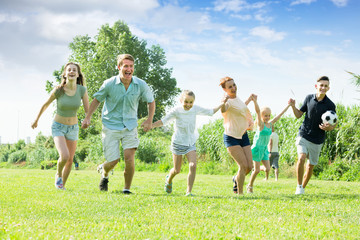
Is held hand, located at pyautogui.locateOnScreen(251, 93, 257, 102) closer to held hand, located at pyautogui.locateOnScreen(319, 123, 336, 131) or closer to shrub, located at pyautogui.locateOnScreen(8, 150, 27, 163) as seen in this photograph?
held hand, located at pyautogui.locateOnScreen(319, 123, 336, 131)

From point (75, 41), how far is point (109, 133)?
4269 cm

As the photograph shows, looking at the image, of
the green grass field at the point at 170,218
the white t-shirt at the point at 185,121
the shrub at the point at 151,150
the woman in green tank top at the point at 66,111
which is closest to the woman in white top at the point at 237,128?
the white t-shirt at the point at 185,121

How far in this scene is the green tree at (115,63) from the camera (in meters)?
41.3

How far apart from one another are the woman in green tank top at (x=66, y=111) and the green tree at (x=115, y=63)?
32388 millimetres

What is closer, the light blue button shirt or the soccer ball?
the light blue button shirt

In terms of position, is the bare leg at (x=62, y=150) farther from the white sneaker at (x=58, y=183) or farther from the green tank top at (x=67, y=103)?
the green tank top at (x=67, y=103)

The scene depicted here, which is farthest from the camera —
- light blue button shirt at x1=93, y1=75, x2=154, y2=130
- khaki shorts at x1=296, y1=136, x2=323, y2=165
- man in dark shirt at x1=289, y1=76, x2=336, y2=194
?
khaki shorts at x1=296, y1=136, x2=323, y2=165

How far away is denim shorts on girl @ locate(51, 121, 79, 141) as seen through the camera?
7.55m

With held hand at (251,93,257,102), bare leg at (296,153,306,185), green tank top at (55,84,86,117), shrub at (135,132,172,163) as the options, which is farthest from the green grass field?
shrub at (135,132,172,163)

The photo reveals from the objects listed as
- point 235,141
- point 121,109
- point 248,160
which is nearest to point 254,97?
point 235,141

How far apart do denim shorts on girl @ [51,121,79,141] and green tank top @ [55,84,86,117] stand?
21cm

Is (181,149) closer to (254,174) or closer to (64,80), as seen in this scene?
(254,174)

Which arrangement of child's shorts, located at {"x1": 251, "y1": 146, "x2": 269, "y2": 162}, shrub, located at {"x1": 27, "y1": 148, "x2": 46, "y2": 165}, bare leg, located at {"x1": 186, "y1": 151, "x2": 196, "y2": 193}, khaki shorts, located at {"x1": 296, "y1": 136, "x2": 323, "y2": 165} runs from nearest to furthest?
bare leg, located at {"x1": 186, "y1": 151, "x2": 196, "y2": 193}, khaki shorts, located at {"x1": 296, "y1": 136, "x2": 323, "y2": 165}, child's shorts, located at {"x1": 251, "y1": 146, "x2": 269, "y2": 162}, shrub, located at {"x1": 27, "y1": 148, "x2": 46, "y2": 165}

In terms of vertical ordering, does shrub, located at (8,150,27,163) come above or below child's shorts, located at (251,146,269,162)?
below
